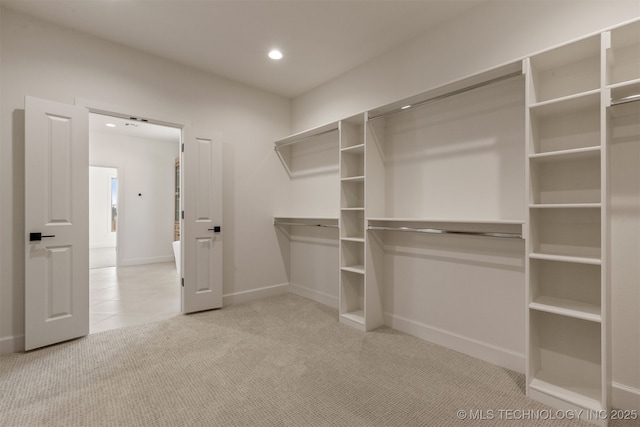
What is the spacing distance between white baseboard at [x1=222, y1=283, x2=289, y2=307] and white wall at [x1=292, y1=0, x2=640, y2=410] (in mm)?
2457

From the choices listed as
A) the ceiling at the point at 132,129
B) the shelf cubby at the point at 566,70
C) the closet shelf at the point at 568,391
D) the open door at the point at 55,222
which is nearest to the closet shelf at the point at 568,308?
the closet shelf at the point at 568,391

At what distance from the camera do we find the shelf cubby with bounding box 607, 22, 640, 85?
A: 171 cm

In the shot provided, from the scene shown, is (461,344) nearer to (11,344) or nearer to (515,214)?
(515,214)

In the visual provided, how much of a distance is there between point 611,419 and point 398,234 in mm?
1873

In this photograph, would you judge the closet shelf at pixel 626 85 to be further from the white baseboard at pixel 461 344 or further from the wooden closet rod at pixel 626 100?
the white baseboard at pixel 461 344

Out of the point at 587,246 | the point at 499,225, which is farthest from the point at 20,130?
the point at 587,246

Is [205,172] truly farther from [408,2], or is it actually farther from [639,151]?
[639,151]

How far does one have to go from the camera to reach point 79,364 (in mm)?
2350

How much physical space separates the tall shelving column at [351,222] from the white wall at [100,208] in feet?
29.0

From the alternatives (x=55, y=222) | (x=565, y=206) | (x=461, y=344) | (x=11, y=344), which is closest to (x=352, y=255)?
(x=461, y=344)

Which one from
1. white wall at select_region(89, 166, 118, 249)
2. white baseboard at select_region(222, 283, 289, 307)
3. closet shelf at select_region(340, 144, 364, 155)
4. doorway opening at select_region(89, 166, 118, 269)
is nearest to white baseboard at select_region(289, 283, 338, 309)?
white baseboard at select_region(222, 283, 289, 307)

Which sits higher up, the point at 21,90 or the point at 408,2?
the point at 408,2

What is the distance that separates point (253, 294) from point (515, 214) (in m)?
3.17

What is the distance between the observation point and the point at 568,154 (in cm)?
181
